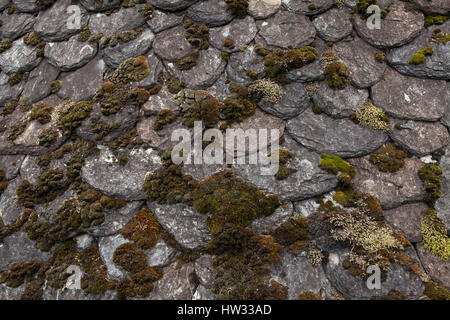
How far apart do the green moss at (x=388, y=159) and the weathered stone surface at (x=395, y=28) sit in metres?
1.81

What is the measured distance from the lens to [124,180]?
4461mm

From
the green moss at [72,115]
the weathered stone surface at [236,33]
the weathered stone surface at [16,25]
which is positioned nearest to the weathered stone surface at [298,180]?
the weathered stone surface at [236,33]

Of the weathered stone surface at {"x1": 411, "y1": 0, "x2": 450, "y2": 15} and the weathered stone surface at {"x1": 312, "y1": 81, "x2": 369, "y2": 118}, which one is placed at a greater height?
the weathered stone surface at {"x1": 411, "y1": 0, "x2": 450, "y2": 15}

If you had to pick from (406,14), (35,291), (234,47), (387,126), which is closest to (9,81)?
(35,291)

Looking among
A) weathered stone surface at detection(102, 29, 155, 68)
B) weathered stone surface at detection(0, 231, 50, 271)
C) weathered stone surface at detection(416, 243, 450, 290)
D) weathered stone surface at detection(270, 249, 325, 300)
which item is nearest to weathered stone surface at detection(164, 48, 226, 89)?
weathered stone surface at detection(102, 29, 155, 68)

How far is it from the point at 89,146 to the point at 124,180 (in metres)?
0.93

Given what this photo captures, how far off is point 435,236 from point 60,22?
7481 millimetres

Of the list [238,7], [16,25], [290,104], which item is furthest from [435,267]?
[16,25]

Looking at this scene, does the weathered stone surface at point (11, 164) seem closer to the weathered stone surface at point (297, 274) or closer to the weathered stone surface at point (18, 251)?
the weathered stone surface at point (18, 251)

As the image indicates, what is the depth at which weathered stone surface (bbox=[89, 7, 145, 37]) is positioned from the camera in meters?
5.38

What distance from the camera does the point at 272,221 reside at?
4133mm

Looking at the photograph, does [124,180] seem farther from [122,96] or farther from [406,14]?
[406,14]

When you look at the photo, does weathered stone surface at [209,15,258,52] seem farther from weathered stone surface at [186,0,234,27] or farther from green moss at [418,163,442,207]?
green moss at [418,163,442,207]

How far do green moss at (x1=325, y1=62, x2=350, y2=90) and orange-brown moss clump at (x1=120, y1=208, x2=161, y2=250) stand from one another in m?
3.49
